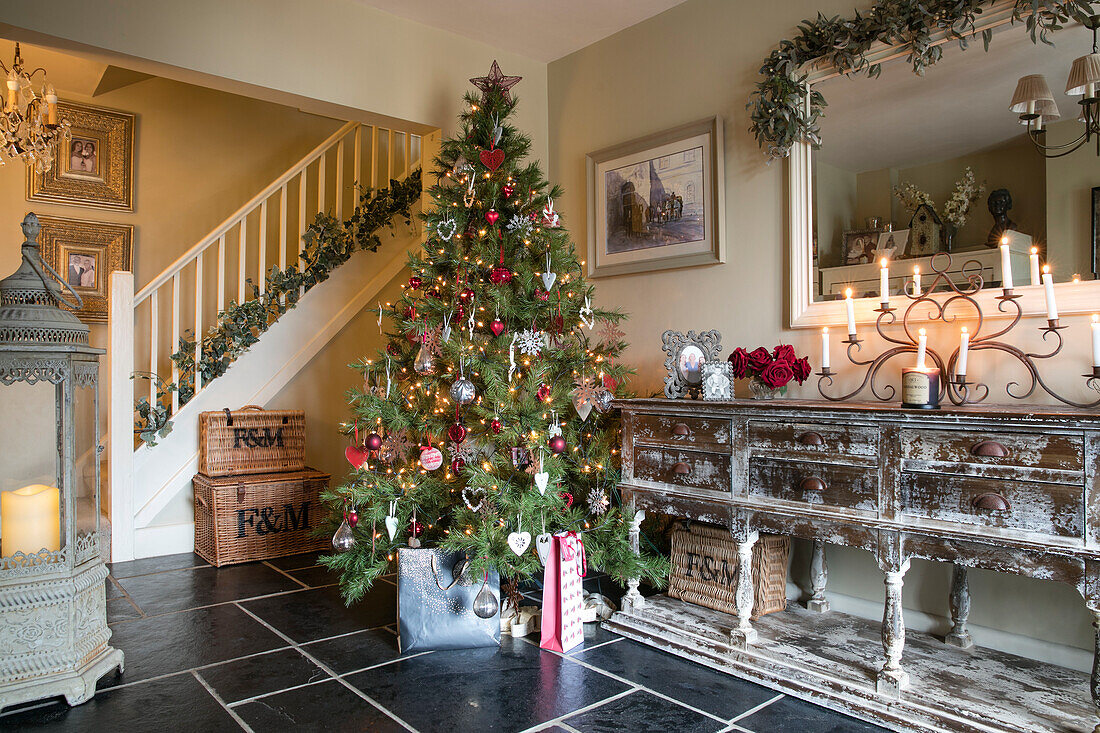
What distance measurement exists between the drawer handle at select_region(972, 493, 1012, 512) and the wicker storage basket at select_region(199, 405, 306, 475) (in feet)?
10.9

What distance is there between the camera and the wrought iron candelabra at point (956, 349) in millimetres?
2176

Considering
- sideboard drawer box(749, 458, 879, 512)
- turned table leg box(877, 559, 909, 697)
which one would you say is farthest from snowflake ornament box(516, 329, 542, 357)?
turned table leg box(877, 559, 909, 697)

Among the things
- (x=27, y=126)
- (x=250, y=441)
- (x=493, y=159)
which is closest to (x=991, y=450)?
(x=493, y=159)

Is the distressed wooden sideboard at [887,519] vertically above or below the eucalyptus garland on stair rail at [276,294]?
below

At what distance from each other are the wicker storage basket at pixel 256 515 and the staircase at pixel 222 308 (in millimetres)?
230

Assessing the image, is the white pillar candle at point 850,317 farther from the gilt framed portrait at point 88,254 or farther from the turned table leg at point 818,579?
the gilt framed portrait at point 88,254

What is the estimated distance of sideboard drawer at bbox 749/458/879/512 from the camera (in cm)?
207

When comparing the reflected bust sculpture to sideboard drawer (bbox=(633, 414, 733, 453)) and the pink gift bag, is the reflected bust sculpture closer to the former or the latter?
sideboard drawer (bbox=(633, 414, 733, 453))

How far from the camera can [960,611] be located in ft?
7.70

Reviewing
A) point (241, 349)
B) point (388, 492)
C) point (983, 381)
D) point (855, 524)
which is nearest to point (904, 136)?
point (983, 381)

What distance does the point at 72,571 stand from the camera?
2088mm

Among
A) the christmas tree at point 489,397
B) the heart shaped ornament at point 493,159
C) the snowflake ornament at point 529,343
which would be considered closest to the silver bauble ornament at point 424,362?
the christmas tree at point 489,397

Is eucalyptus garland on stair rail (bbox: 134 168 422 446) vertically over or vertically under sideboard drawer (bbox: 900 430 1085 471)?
over

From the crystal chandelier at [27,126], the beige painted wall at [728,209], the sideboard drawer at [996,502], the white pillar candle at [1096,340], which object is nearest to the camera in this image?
the sideboard drawer at [996,502]
